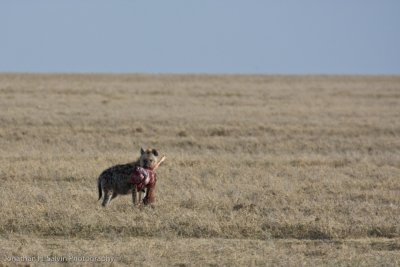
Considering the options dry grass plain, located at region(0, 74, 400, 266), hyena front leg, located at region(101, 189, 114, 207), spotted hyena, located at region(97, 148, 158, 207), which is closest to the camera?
dry grass plain, located at region(0, 74, 400, 266)

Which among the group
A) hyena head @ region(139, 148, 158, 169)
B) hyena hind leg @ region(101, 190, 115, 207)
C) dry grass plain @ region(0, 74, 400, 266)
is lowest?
dry grass plain @ region(0, 74, 400, 266)

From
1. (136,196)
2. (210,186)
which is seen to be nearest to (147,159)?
(136,196)

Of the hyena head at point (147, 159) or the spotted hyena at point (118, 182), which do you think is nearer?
the spotted hyena at point (118, 182)

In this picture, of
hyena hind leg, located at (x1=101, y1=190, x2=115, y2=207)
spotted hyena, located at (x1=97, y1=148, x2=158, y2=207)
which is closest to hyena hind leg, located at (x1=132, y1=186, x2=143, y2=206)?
spotted hyena, located at (x1=97, y1=148, x2=158, y2=207)

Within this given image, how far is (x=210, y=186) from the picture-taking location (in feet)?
43.1

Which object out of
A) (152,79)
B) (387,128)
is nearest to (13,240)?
(387,128)

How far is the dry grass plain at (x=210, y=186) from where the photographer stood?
8938mm

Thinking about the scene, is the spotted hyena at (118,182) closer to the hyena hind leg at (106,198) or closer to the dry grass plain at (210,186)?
the hyena hind leg at (106,198)

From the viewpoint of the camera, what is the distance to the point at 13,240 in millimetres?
9258

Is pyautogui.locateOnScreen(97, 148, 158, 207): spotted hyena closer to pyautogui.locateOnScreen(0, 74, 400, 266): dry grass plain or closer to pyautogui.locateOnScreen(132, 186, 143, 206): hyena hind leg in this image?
pyautogui.locateOnScreen(132, 186, 143, 206): hyena hind leg

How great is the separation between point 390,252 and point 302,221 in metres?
1.48

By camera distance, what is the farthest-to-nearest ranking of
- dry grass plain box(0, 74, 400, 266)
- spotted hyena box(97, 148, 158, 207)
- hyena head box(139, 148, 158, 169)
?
hyena head box(139, 148, 158, 169) → spotted hyena box(97, 148, 158, 207) → dry grass plain box(0, 74, 400, 266)

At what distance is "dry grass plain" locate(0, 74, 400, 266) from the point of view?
8.94 metres

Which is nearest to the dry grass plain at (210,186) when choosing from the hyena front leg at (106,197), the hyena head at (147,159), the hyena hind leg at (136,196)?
the hyena front leg at (106,197)
